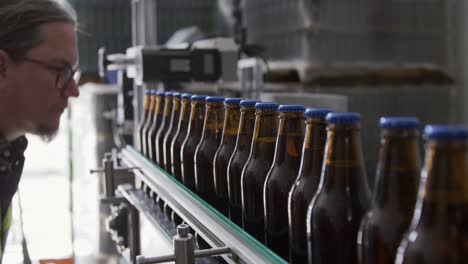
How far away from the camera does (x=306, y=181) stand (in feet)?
2.75

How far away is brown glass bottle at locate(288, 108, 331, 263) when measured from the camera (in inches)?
32.2

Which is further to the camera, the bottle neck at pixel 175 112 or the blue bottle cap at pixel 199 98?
the bottle neck at pixel 175 112

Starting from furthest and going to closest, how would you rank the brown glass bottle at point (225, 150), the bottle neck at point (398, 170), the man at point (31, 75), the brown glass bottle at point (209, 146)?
1. the man at point (31, 75)
2. the brown glass bottle at point (209, 146)
3. the brown glass bottle at point (225, 150)
4. the bottle neck at point (398, 170)

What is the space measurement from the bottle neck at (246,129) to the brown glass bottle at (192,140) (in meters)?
0.29

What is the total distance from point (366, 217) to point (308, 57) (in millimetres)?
3688

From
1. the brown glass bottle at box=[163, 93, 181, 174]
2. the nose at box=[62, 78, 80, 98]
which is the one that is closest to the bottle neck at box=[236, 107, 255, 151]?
the brown glass bottle at box=[163, 93, 181, 174]

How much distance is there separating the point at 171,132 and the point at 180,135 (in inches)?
3.5

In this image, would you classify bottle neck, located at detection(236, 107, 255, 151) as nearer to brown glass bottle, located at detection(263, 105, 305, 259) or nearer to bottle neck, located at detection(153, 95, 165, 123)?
brown glass bottle, located at detection(263, 105, 305, 259)

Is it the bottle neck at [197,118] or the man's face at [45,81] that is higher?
the man's face at [45,81]

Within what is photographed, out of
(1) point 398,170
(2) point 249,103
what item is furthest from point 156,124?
(1) point 398,170

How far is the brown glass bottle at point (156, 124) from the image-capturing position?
→ 5.63 ft

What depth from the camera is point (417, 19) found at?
4.71 metres

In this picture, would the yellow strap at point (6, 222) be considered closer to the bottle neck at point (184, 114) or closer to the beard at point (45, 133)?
the beard at point (45, 133)

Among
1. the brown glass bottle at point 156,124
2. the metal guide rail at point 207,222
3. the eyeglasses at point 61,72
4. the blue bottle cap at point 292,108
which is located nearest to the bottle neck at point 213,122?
the metal guide rail at point 207,222
